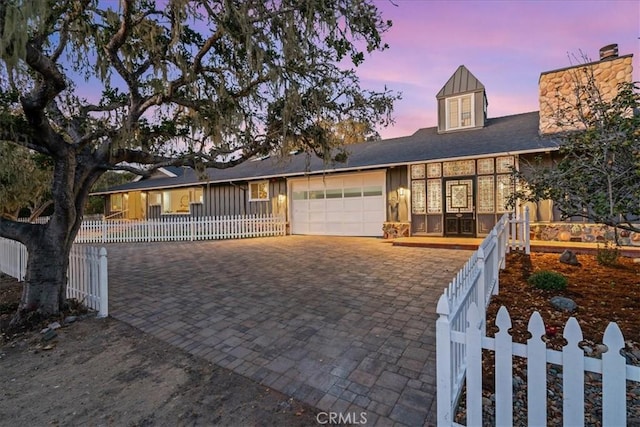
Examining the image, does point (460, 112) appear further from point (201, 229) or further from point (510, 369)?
point (510, 369)

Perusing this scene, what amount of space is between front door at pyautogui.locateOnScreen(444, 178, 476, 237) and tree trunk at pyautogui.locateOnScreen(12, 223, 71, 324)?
9697 millimetres

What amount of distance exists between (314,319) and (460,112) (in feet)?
36.3

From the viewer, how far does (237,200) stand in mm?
15078

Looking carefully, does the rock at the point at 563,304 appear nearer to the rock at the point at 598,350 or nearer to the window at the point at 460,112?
the rock at the point at 598,350

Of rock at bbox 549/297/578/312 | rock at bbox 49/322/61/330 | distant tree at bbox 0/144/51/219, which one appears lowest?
rock at bbox 49/322/61/330

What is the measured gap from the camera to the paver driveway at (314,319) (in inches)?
98.3

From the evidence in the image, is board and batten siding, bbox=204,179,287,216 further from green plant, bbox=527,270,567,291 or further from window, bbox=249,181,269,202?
green plant, bbox=527,270,567,291

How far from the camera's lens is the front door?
31.8 ft

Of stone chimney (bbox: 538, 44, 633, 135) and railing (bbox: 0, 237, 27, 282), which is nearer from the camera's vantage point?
railing (bbox: 0, 237, 27, 282)

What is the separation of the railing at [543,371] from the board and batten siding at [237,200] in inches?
481

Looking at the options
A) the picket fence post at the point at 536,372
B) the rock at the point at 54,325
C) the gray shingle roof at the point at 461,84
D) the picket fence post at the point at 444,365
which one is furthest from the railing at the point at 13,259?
the gray shingle roof at the point at 461,84

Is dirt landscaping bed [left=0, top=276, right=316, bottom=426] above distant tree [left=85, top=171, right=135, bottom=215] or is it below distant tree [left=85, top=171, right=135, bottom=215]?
below

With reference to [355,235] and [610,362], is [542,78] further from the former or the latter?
[610,362]

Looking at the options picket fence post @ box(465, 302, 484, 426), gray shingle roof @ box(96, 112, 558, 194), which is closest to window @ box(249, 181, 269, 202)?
gray shingle roof @ box(96, 112, 558, 194)
